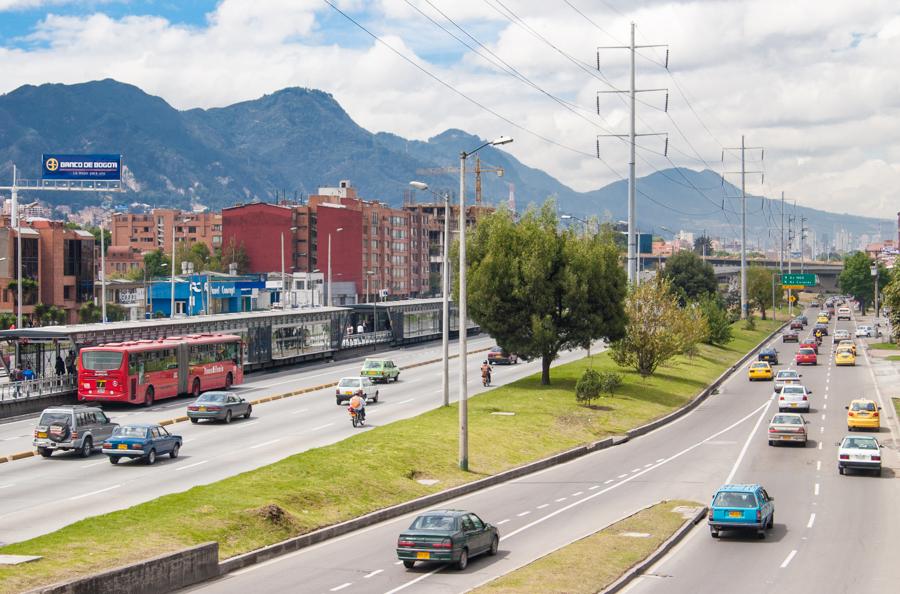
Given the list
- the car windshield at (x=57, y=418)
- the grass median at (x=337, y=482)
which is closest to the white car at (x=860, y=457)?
the grass median at (x=337, y=482)

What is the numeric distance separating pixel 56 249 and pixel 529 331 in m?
65.8

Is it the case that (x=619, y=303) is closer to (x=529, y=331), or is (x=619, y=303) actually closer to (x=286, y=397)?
(x=529, y=331)

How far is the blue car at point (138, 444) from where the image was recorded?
3722 cm

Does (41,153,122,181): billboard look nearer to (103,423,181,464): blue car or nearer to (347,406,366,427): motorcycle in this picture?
(347,406,366,427): motorcycle

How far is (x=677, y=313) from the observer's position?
78375 millimetres

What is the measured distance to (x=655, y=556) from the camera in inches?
1003

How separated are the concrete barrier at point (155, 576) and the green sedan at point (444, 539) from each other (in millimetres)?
4158

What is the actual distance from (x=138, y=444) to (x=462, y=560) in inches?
667

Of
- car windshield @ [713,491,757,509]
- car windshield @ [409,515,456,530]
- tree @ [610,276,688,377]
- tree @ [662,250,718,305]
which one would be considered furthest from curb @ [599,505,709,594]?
tree @ [662,250,718,305]

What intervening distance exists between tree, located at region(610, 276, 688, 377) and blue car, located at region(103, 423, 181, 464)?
125 ft

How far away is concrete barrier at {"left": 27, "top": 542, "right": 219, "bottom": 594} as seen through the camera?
63.4 ft

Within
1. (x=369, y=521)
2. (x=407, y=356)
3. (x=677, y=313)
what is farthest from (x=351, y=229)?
(x=369, y=521)

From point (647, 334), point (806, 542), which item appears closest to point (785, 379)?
point (647, 334)

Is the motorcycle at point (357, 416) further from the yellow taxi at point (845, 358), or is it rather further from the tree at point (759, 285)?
the tree at point (759, 285)
